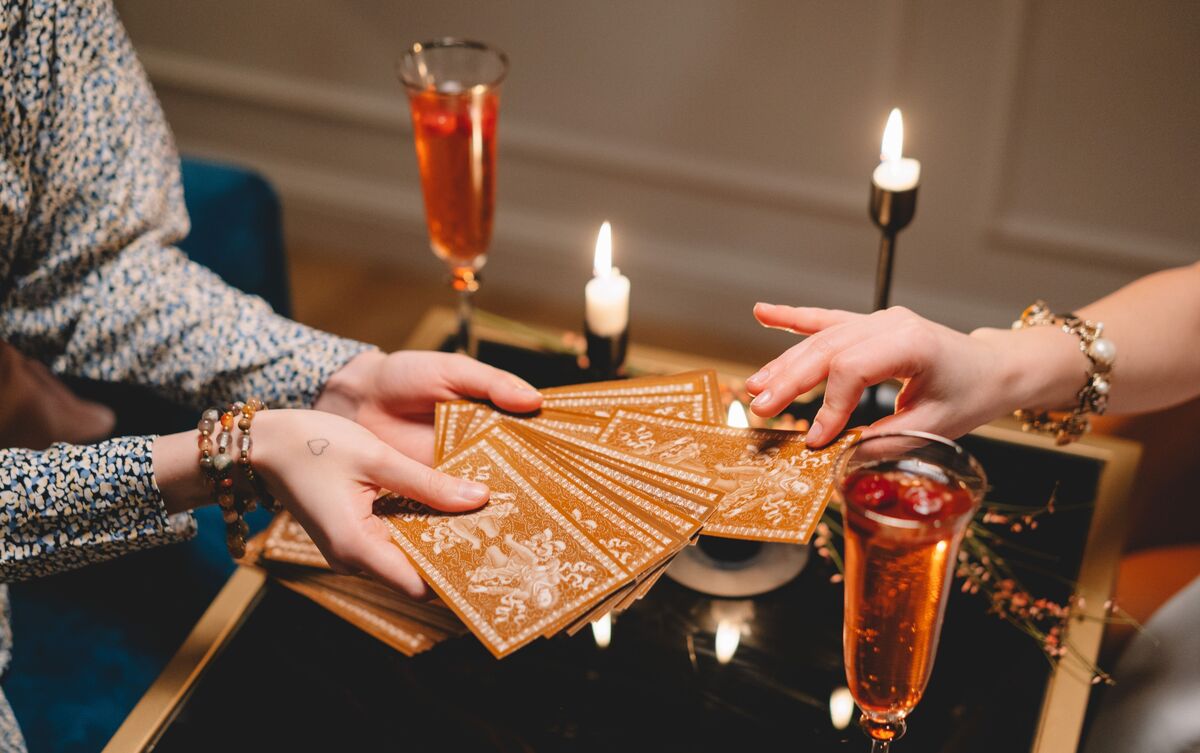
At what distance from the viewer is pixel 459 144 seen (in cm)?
166

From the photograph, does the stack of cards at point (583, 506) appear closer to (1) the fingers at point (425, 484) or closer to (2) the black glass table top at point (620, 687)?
(1) the fingers at point (425, 484)

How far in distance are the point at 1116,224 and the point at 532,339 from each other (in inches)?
67.3

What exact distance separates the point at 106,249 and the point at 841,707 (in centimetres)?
122

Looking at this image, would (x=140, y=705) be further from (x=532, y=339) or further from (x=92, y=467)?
(x=532, y=339)

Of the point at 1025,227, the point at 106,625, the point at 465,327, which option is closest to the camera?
the point at 106,625

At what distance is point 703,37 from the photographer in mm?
2797

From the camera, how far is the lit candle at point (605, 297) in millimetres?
1572

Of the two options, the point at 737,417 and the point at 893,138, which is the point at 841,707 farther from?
the point at 893,138

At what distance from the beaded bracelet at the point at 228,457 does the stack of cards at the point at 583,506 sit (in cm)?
20

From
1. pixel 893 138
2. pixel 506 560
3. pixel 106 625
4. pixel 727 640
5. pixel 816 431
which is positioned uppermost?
pixel 893 138

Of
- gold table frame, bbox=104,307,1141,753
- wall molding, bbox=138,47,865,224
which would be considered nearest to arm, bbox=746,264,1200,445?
gold table frame, bbox=104,307,1141,753

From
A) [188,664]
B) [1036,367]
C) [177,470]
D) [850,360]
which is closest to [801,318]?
[850,360]

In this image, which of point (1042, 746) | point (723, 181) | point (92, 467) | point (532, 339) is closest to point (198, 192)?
point (532, 339)

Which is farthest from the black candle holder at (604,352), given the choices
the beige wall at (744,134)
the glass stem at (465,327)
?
the beige wall at (744,134)
